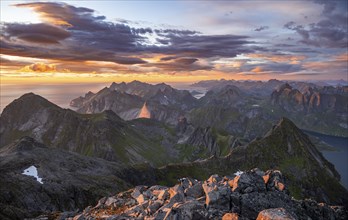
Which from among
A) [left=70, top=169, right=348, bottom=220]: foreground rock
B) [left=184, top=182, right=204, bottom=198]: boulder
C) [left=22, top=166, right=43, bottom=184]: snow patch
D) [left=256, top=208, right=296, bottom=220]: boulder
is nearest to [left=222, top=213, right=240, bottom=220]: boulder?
[left=70, top=169, right=348, bottom=220]: foreground rock

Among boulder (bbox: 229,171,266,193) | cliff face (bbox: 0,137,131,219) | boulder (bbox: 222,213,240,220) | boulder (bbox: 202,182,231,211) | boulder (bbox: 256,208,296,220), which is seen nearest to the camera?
boulder (bbox: 256,208,296,220)

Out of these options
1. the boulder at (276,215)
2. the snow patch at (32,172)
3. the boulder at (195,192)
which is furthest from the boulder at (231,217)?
the snow patch at (32,172)

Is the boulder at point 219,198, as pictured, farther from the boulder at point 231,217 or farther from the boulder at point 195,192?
the boulder at point 195,192

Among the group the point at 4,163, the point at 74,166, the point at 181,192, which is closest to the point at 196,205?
the point at 181,192

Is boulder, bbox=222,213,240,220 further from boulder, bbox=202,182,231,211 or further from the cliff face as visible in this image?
the cliff face

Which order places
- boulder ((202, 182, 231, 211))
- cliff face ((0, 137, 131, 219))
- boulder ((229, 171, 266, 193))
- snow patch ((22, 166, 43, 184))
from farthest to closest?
1. snow patch ((22, 166, 43, 184))
2. cliff face ((0, 137, 131, 219))
3. boulder ((229, 171, 266, 193))
4. boulder ((202, 182, 231, 211))

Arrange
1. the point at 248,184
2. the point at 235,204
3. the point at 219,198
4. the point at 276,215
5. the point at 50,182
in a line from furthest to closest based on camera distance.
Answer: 1. the point at 50,182
2. the point at 248,184
3. the point at 235,204
4. the point at 219,198
5. the point at 276,215

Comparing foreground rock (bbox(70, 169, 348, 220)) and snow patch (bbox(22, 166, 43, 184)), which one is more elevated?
foreground rock (bbox(70, 169, 348, 220))

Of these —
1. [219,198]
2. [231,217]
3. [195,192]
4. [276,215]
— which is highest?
[276,215]

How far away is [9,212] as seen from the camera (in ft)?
274

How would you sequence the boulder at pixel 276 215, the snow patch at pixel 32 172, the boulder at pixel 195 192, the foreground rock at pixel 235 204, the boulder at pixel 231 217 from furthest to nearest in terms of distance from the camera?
1. the snow patch at pixel 32 172
2. the boulder at pixel 195 192
3. the foreground rock at pixel 235 204
4. the boulder at pixel 231 217
5. the boulder at pixel 276 215

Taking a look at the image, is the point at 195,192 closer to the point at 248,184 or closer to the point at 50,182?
the point at 248,184

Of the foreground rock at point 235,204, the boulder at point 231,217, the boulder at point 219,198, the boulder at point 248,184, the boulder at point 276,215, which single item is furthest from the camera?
A: the boulder at point 248,184

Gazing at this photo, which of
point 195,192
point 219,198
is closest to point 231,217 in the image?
point 219,198
